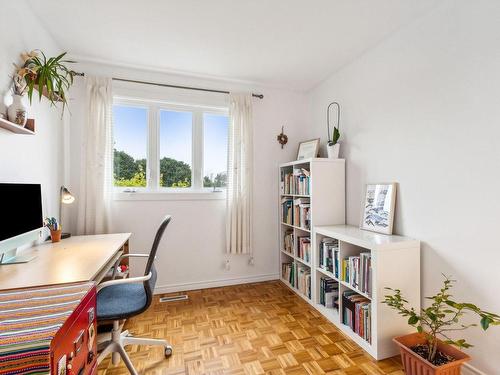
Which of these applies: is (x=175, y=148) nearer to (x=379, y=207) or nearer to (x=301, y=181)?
(x=301, y=181)

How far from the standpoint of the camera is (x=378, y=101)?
2289 millimetres

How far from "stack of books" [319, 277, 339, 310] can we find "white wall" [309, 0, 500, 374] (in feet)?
2.54

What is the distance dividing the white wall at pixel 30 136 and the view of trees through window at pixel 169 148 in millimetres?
564

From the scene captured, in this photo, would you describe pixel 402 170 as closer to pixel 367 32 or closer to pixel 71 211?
pixel 367 32

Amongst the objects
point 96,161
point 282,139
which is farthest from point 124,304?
point 282,139

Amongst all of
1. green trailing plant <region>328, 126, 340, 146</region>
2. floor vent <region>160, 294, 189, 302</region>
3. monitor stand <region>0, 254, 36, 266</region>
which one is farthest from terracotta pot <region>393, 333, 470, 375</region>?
monitor stand <region>0, 254, 36, 266</region>

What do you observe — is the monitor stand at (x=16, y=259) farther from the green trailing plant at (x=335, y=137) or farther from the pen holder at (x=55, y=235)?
the green trailing plant at (x=335, y=137)

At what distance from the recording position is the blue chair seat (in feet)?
4.91

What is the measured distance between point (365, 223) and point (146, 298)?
1.88m

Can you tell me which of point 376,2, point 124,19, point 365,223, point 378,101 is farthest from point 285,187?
point 124,19

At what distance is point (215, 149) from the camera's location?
3.16m

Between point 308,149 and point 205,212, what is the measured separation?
1453mm

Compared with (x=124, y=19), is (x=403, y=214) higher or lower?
lower

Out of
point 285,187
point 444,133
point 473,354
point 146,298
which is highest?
point 444,133
